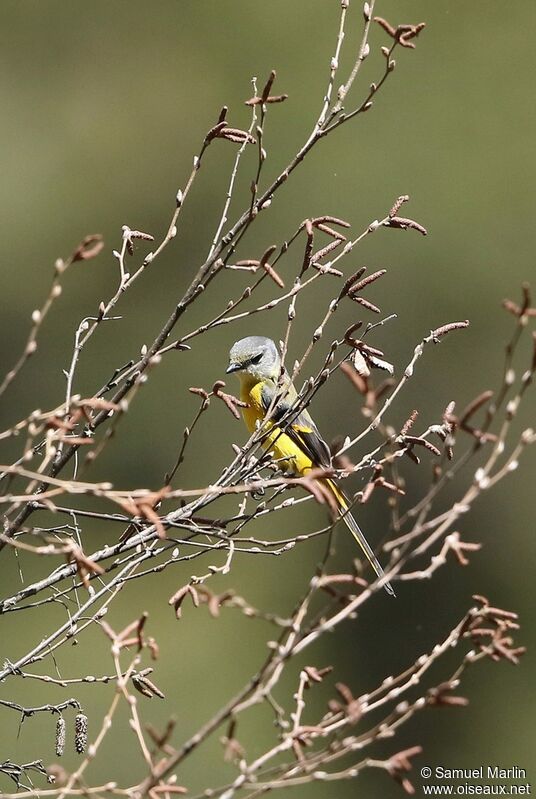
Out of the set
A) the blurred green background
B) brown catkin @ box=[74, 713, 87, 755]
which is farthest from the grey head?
the blurred green background

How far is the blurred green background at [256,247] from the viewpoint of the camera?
12.6 m

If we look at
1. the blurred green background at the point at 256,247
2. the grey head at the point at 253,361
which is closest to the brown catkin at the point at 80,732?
the grey head at the point at 253,361

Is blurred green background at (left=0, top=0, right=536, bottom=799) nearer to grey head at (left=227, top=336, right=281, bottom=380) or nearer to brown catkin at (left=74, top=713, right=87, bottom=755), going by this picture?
grey head at (left=227, top=336, right=281, bottom=380)

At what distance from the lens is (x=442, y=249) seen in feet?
49.7

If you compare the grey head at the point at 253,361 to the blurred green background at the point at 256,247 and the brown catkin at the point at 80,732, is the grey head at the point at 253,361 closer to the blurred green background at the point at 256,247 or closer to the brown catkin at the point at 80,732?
the brown catkin at the point at 80,732

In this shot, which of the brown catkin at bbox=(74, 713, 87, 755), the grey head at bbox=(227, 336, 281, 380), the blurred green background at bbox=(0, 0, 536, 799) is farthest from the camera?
the blurred green background at bbox=(0, 0, 536, 799)

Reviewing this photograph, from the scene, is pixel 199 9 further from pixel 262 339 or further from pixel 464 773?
pixel 262 339

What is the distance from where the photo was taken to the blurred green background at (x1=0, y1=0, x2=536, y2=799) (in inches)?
495

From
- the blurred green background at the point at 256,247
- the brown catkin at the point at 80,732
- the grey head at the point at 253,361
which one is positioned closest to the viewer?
the brown catkin at the point at 80,732

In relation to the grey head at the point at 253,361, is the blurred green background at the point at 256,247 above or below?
above

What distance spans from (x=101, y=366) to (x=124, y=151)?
4.46 m

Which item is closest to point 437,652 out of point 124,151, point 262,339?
point 262,339

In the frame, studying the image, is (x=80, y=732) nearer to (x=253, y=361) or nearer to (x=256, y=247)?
(x=253, y=361)

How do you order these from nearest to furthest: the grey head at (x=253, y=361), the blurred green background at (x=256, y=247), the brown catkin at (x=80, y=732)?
1. the brown catkin at (x=80, y=732)
2. the grey head at (x=253, y=361)
3. the blurred green background at (x=256, y=247)
